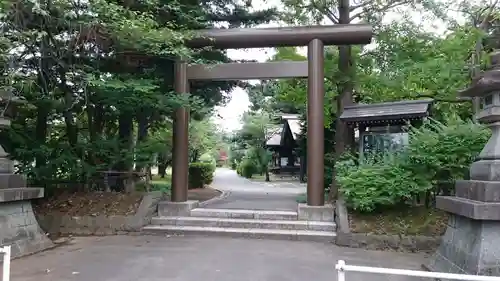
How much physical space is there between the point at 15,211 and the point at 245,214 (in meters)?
4.64

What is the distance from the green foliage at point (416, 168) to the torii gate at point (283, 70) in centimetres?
98

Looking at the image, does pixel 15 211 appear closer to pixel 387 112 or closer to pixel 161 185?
pixel 161 185

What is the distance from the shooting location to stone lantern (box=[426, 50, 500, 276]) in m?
4.35

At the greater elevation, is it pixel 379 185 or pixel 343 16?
pixel 343 16

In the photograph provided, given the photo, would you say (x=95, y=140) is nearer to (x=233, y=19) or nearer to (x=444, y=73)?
(x=233, y=19)

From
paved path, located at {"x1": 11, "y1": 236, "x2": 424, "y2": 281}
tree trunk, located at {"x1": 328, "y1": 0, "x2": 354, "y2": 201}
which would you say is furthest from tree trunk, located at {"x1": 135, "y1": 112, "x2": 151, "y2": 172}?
tree trunk, located at {"x1": 328, "y1": 0, "x2": 354, "y2": 201}

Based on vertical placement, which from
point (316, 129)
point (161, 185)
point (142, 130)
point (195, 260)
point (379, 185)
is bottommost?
point (195, 260)

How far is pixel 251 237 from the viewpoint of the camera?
816 cm

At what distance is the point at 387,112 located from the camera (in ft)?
34.7

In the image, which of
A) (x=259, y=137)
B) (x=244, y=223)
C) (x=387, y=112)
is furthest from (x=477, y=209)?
(x=259, y=137)

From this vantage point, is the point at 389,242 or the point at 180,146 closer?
the point at 389,242

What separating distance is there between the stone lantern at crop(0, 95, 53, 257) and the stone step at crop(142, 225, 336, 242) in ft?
7.64

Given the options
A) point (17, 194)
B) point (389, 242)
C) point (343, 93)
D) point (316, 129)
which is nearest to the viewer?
point (17, 194)

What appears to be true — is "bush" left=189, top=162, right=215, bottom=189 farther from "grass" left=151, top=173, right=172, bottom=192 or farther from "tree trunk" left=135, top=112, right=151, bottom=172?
"tree trunk" left=135, top=112, right=151, bottom=172
